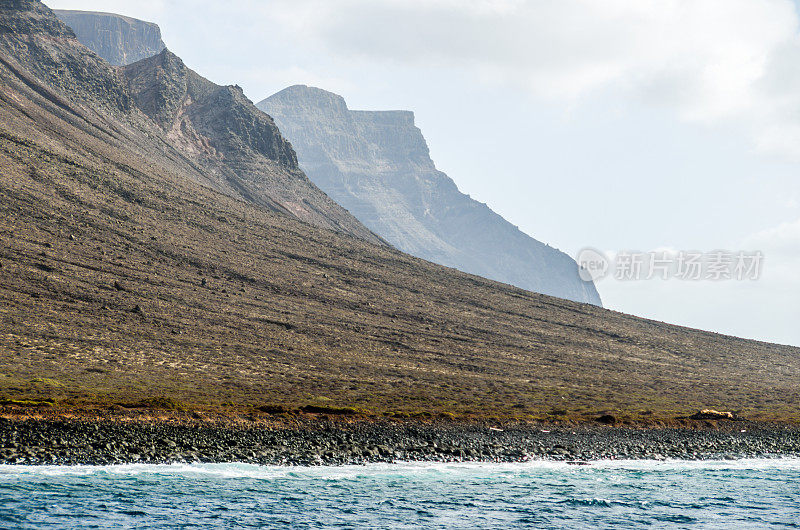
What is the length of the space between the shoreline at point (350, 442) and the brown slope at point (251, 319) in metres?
8.40

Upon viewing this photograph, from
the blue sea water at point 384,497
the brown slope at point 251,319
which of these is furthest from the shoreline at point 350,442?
the brown slope at point 251,319

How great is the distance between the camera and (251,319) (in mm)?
96875

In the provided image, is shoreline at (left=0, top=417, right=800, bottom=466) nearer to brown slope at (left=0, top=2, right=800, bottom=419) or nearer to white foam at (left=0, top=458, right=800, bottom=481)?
white foam at (left=0, top=458, right=800, bottom=481)

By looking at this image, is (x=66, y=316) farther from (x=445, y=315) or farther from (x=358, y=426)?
(x=445, y=315)

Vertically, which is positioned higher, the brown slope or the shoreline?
the brown slope

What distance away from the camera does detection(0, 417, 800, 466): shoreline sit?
38.9m

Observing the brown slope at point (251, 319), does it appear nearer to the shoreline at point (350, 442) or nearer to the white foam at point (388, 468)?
the shoreline at point (350, 442)

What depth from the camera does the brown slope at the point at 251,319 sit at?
2734 inches

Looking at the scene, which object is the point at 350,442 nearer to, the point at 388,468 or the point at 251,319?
the point at 388,468

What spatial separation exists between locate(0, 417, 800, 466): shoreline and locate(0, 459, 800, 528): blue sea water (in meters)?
1.83

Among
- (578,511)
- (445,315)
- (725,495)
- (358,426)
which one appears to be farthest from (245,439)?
(445,315)

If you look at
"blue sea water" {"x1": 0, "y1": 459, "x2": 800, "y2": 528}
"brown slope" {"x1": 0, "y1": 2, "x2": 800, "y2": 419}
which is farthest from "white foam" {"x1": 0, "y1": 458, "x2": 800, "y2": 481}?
"brown slope" {"x1": 0, "y1": 2, "x2": 800, "y2": 419}

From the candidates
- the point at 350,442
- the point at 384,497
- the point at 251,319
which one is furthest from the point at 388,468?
the point at 251,319

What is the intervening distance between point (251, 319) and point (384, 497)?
65.6 metres
